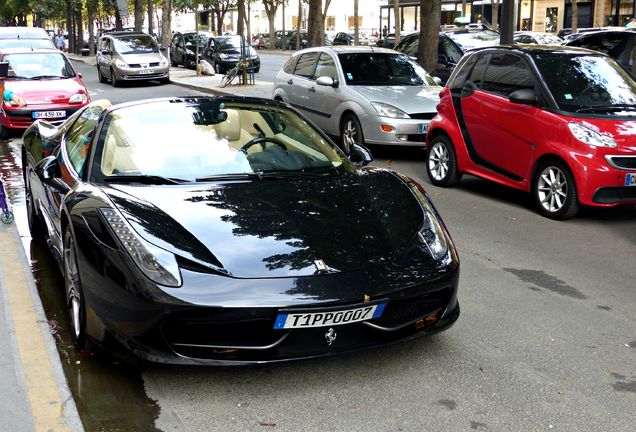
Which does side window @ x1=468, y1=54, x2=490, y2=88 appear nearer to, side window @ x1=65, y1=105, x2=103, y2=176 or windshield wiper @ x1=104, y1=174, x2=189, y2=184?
side window @ x1=65, y1=105, x2=103, y2=176

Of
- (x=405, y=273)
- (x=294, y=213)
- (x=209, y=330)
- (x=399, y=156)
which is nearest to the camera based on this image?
(x=209, y=330)

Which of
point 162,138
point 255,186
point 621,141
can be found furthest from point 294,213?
point 621,141

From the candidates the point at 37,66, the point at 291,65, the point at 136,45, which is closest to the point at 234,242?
the point at 291,65

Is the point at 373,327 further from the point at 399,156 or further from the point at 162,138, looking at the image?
the point at 399,156

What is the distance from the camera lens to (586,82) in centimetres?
855

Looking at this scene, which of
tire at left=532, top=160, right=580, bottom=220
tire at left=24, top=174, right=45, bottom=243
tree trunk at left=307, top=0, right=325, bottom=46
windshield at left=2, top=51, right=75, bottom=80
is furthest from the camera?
tree trunk at left=307, top=0, right=325, bottom=46

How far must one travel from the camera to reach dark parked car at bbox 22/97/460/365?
12.3 feet

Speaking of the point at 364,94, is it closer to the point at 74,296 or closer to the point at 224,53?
the point at 74,296

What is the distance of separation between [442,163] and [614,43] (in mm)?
7989

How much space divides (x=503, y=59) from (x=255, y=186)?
520 cm

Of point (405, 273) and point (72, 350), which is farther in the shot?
point (72, 350)

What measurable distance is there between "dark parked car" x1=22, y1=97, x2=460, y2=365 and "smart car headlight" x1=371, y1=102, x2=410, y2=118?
233 inches

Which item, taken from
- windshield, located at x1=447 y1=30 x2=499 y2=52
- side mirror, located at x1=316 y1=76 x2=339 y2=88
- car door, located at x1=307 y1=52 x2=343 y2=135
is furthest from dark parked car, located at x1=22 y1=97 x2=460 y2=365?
windshield, located at x1=447 y1=30 x2=499 y2=52

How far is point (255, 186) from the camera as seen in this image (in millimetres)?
4801
